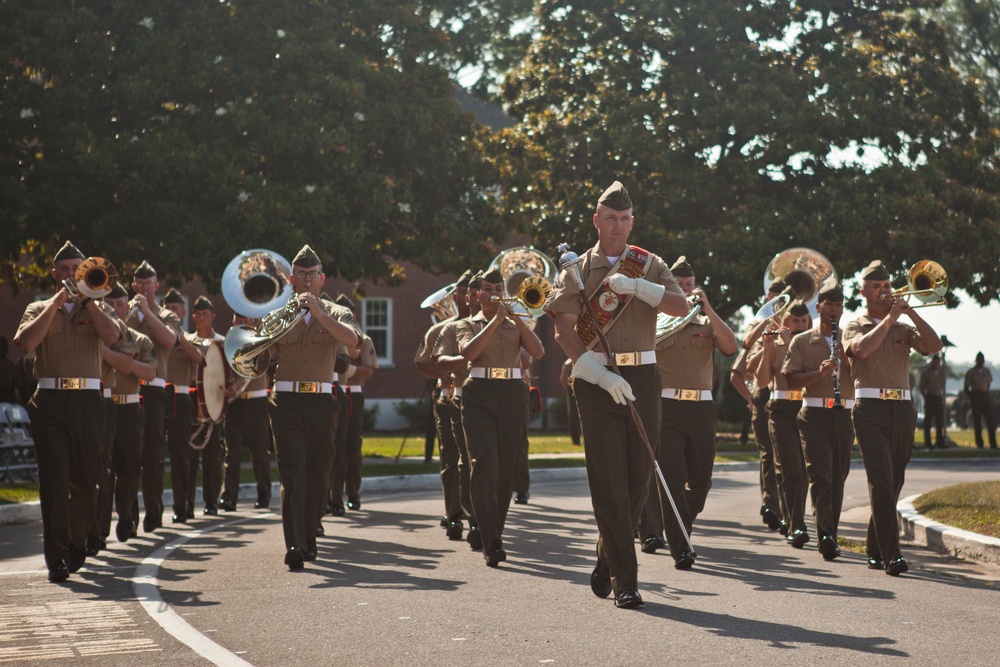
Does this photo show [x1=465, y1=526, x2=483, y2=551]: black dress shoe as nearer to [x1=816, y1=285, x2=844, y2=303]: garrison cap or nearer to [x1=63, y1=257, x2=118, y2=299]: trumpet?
[x1=816, y1=285, x2=844, y2=303]: garrison cap

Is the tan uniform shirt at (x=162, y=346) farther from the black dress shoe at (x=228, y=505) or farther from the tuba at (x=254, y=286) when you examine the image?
the black dress shoe at (x=228, y=505)

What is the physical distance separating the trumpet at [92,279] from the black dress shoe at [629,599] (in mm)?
4278

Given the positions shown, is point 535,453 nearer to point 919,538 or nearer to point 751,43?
point 751,43

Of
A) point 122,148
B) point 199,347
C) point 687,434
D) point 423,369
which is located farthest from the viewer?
point 122,148

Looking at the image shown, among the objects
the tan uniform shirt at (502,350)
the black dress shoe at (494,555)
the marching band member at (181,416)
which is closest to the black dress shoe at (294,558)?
the black dress shoe at (494,555)

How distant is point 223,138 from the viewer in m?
25.6

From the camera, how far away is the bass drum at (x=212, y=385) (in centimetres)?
1545

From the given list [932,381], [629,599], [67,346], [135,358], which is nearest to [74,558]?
[67,346]

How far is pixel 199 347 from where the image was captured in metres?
15.6

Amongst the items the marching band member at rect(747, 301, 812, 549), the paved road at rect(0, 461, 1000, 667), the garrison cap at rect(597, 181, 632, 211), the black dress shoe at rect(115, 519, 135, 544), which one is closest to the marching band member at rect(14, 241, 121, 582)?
the paved road at rect(0, 461, 1000, 667)

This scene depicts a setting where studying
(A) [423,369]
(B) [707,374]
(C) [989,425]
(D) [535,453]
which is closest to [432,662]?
(B) [707,374]

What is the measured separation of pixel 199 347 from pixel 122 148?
34.3 feet

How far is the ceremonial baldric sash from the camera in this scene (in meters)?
8.43

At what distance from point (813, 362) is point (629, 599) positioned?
165 inches
